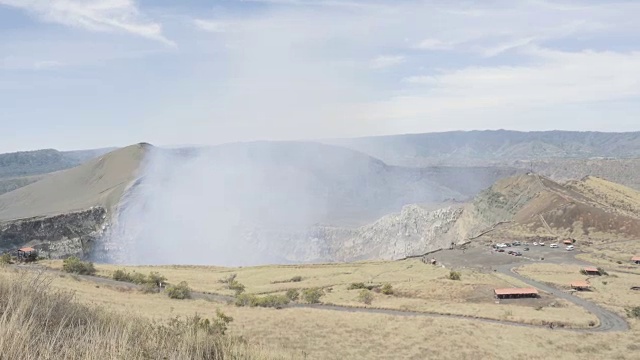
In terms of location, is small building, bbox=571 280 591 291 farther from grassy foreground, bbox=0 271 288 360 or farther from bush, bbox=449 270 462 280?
grassy foreground, bbox=0 271 288 360

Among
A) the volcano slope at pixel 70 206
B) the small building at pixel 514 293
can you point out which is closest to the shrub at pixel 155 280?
the small building at pixel 514 293

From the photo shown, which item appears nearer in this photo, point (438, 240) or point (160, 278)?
point (160, 278)

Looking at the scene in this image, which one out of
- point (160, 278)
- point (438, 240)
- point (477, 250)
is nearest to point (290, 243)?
point (438, 240)

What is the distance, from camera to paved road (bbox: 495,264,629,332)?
4006cm

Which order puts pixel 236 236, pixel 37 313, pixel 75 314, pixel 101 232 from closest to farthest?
pixel 37 313, pixel 75 314, pixel 101 232, pixel 236 236

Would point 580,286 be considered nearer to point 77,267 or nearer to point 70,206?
point 77,267

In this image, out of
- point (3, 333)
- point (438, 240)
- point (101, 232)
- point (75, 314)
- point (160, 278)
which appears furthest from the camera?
point (101, 232)

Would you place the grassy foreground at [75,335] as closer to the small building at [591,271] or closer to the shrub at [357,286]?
the shrub at [357,286]

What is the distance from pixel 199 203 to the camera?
162 meters

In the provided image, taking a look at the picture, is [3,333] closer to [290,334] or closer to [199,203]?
[290,334]

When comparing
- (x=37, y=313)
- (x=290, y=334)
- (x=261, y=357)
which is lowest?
(x=290, y=334)

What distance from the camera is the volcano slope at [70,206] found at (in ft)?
393

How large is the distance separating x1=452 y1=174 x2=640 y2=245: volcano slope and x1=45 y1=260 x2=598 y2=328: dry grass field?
32520 millimetres

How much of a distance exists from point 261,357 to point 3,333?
339 cm
